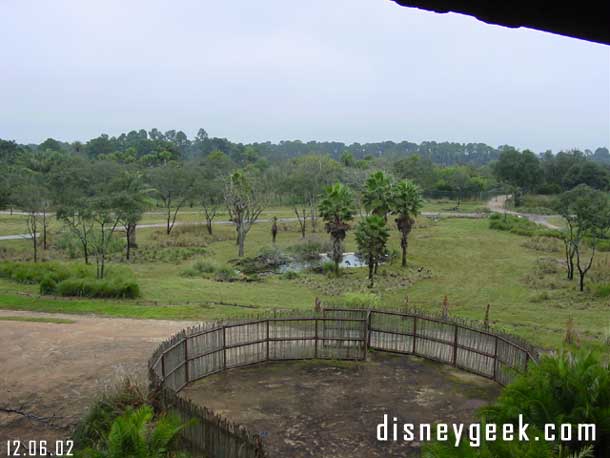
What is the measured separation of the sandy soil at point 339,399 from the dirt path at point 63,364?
7.68 ft

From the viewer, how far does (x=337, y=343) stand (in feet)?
45.4

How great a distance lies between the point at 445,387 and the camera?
12094 millimetres

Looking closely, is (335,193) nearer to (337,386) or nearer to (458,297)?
(458,297)

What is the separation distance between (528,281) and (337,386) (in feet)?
64.1

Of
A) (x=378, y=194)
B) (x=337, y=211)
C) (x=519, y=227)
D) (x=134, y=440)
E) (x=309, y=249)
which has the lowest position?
(x=309, y=249)

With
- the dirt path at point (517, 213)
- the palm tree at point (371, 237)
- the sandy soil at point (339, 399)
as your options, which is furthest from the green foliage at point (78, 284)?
the dirt path at point (517, 213)

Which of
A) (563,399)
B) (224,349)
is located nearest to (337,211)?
(224,349)

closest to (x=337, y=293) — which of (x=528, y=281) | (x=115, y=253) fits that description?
(x=528, y=281)

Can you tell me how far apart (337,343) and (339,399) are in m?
2.56
